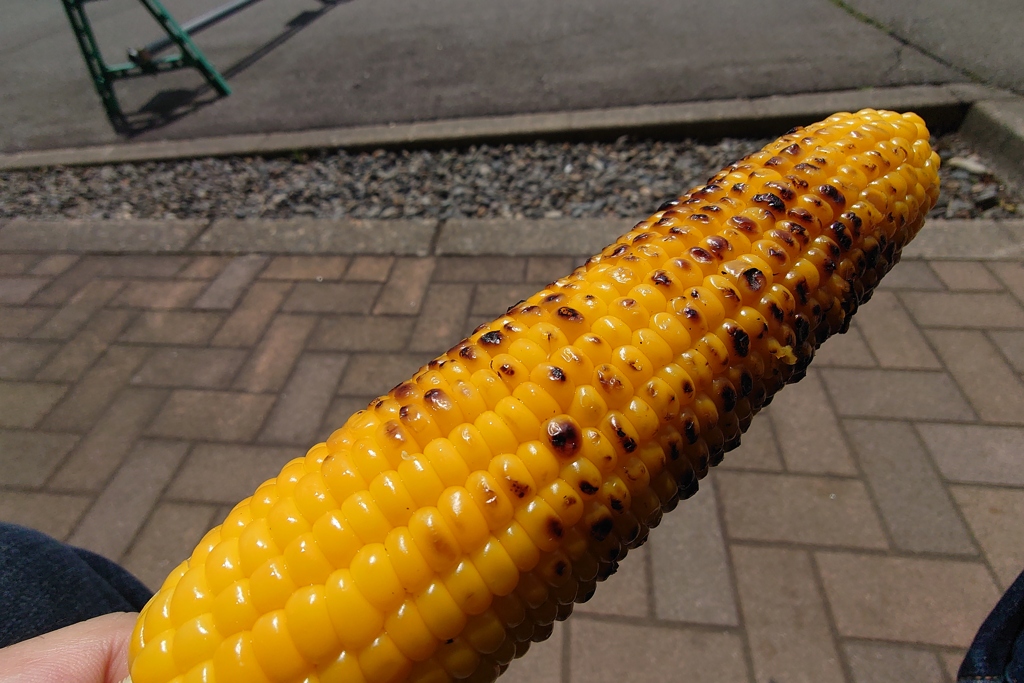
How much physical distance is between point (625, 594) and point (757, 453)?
85cm

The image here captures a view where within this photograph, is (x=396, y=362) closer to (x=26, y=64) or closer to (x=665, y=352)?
(x=665, y=352)

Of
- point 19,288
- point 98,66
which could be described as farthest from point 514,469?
point 98,66

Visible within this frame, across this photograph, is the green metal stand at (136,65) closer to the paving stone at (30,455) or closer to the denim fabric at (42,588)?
the paving stone at (30,455)

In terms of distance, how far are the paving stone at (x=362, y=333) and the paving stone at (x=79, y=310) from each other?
1484 millimetres

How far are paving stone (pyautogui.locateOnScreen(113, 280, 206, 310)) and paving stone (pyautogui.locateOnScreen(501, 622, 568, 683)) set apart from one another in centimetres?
281

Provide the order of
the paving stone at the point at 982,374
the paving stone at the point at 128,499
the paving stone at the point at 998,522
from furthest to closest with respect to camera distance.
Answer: the paving stone at the point at 982,374, the paving stone at the point at 128,499, the paving stone at the point at 998,522

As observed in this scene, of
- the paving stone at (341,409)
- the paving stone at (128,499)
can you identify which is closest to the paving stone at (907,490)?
the paving stone at (341,409)

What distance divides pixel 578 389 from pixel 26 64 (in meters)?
10.3

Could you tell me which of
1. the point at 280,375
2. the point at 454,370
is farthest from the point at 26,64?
the point at 454,370

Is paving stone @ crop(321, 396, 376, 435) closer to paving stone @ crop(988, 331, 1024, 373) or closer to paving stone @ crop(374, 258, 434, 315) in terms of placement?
paving stone @ crop(374, 258, 434, 315)

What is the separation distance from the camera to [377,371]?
3.04 m

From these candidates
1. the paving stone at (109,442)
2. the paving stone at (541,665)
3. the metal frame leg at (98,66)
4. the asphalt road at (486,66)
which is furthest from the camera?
the metal frame leg at (98,66)

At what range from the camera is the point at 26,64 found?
7879 millimetres

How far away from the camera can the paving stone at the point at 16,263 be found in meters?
4.02
